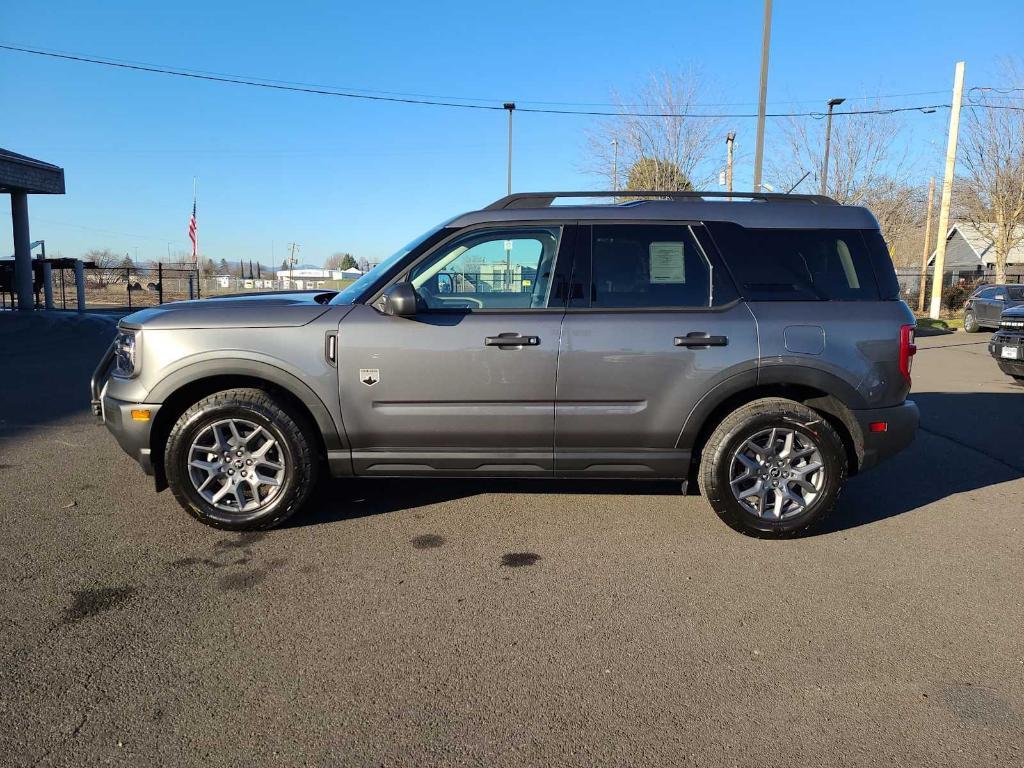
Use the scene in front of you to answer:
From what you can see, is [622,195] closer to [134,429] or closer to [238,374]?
[238,374]

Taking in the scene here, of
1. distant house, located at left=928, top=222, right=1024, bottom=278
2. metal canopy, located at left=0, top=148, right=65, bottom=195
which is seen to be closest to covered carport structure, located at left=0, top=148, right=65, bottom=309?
metal canopy, located at left=0, top=148, right=65, bottom=195

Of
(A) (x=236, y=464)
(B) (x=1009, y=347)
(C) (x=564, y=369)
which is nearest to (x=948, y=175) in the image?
(B) (x=1009, y=347)

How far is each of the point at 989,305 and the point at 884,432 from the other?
18.8 m

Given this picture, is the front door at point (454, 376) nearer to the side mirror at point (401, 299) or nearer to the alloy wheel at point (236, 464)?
the side mirror at point (401, 299)

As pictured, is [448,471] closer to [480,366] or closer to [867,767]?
[480,366]

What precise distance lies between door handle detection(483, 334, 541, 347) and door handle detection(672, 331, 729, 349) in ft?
2.66

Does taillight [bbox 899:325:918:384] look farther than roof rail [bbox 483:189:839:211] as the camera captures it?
No

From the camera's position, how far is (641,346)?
3.98 metres

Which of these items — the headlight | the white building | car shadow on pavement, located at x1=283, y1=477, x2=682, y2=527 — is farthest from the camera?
the white building

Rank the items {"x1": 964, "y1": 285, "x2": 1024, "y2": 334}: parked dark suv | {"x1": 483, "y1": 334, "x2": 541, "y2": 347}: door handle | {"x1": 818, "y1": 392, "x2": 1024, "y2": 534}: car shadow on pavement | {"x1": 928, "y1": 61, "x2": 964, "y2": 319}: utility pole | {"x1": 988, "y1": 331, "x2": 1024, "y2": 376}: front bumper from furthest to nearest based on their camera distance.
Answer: {"x1": 928, "y1": 61, "x2": 964, "y2": 319}: utility pole < {"x1": 964, "y1": 285, "x2": 1024, "y2": 334}: parked dark suv < {"x1": 988, "y1": 331, "x2": 1024, "y2": 376}: front bumper < {"x1": 818, "y1": 392, "x2": 1024, "y2": 534}: car shadow on pavement < {"x1": 483, "y1": 334, "x2": 541, "y2": 347}: door handle

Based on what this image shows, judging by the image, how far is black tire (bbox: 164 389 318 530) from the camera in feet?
13.1

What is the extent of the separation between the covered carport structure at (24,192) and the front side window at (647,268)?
1973cm

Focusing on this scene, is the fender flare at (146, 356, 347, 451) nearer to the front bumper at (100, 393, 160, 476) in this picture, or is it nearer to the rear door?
the front bumper at (100, 393, 160, 476)

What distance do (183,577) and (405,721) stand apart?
66.5 inches
